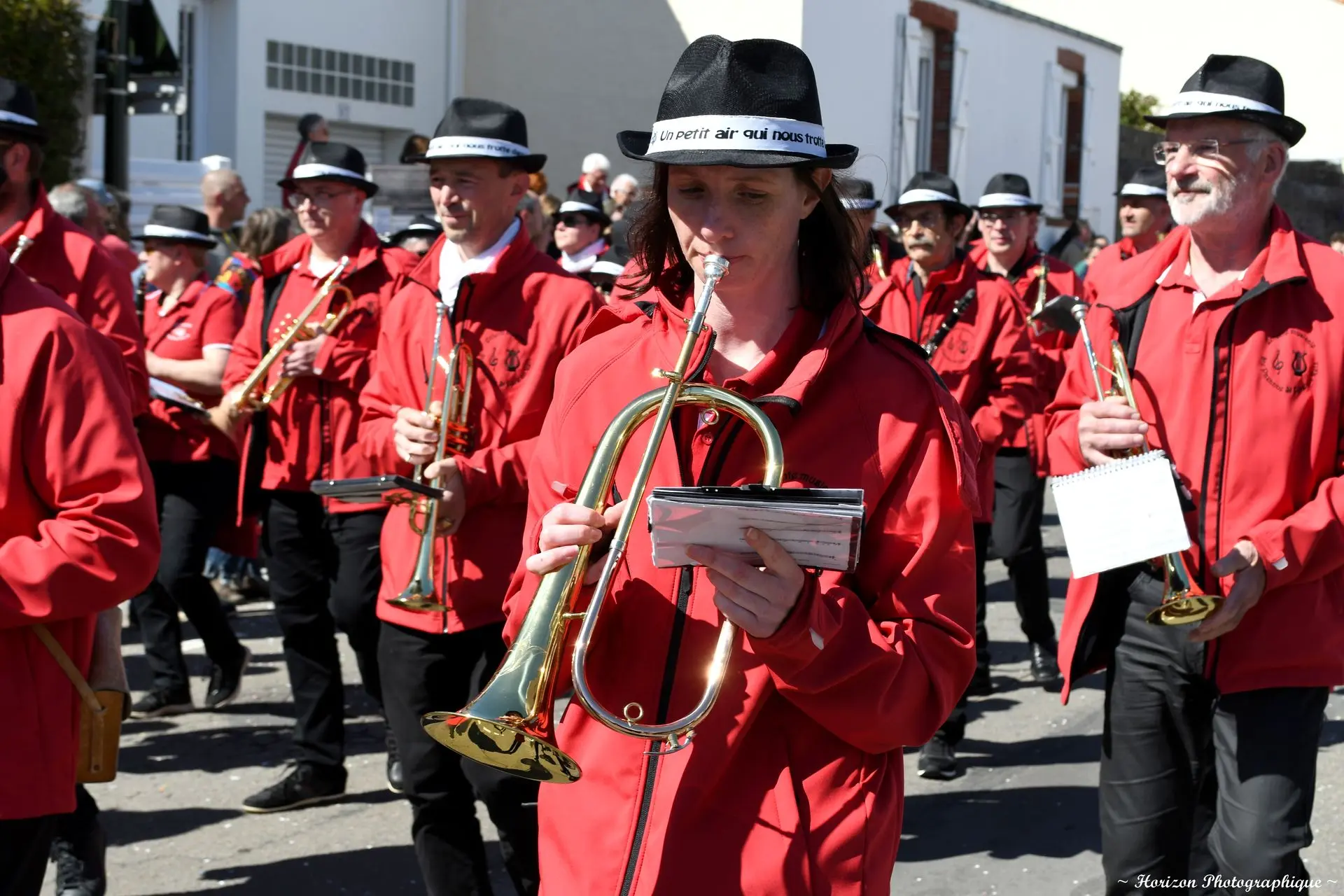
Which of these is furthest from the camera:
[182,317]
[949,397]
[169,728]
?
[182,317]

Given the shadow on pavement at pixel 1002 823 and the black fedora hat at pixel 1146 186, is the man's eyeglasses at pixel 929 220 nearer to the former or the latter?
the shadow on pavement at pixel 1002 823

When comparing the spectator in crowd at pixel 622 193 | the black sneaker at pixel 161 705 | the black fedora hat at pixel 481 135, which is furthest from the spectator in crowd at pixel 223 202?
the black fedora hat at pixel 481 135

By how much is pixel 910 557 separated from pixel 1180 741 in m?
1.95

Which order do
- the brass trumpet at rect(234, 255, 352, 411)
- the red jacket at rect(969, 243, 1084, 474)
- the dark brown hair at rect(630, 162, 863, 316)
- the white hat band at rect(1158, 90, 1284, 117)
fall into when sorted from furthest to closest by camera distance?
1. the red jacket at rect(969, 243, 1084, 474)
2. the brass trumpet at rect(234, 255, 352, 411)
3. the white hat band at rect(1158, 90, 1284, 117)
4. the dark brown hair at rect(630, 162, 863, 316)

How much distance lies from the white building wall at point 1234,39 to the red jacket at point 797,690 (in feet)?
109

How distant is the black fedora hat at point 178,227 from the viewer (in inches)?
322

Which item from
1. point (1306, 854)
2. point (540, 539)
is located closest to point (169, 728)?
point (1306, 854)

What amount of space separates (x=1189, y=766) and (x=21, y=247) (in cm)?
404

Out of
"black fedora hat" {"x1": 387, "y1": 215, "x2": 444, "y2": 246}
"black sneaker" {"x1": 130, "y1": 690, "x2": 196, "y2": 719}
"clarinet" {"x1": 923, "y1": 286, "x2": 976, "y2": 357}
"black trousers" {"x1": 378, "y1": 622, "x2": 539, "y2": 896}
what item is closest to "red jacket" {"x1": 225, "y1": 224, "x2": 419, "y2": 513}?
"black sneaker" {"x1": 130, "y1": 690, "x2": 196, "y2": 719}

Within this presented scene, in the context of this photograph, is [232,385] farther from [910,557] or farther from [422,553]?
[910,557]

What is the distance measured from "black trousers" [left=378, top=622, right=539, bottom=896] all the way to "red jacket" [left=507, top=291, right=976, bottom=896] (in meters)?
1.85

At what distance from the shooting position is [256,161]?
58.4ft

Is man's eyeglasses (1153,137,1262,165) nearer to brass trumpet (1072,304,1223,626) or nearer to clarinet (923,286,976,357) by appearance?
brass trumpet (1072,304,1223,626)

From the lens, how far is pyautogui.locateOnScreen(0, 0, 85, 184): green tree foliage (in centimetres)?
1173
